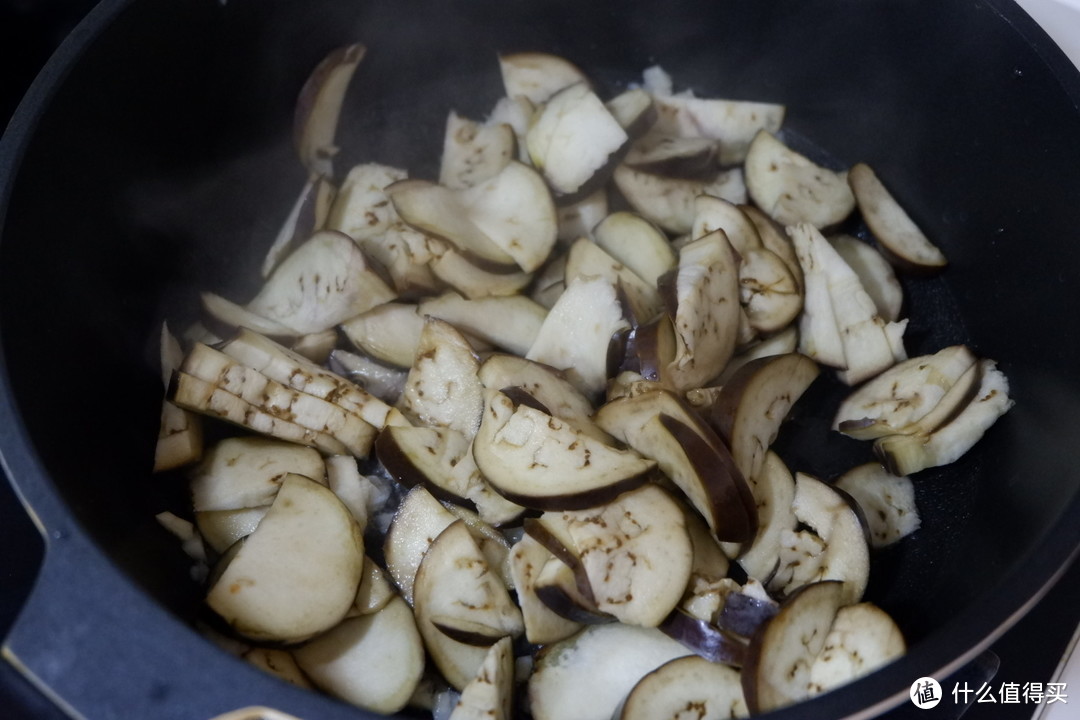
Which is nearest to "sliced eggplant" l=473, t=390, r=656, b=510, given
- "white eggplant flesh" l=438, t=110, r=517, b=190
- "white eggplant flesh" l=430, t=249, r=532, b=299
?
"white eggplant flesh" l=430, t=249, r=532, b=299

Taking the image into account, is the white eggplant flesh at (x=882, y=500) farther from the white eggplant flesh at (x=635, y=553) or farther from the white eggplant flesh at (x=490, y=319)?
the white eggplant flesh at (x=490, y=319)

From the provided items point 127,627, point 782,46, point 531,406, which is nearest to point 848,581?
point 531,406

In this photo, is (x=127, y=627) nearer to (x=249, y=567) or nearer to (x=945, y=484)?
(x=249, y=567)

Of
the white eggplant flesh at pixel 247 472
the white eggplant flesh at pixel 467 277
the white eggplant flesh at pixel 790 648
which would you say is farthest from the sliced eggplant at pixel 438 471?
the white eggplant flesh at pixel 790 648

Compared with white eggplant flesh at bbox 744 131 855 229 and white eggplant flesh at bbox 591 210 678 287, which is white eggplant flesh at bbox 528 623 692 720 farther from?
white eggplant flesh at bbox 744 131 855 229

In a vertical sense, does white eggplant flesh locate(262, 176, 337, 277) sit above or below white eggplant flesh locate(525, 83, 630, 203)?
below

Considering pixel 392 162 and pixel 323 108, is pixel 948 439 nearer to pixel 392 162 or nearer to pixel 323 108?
pixel 392 162
